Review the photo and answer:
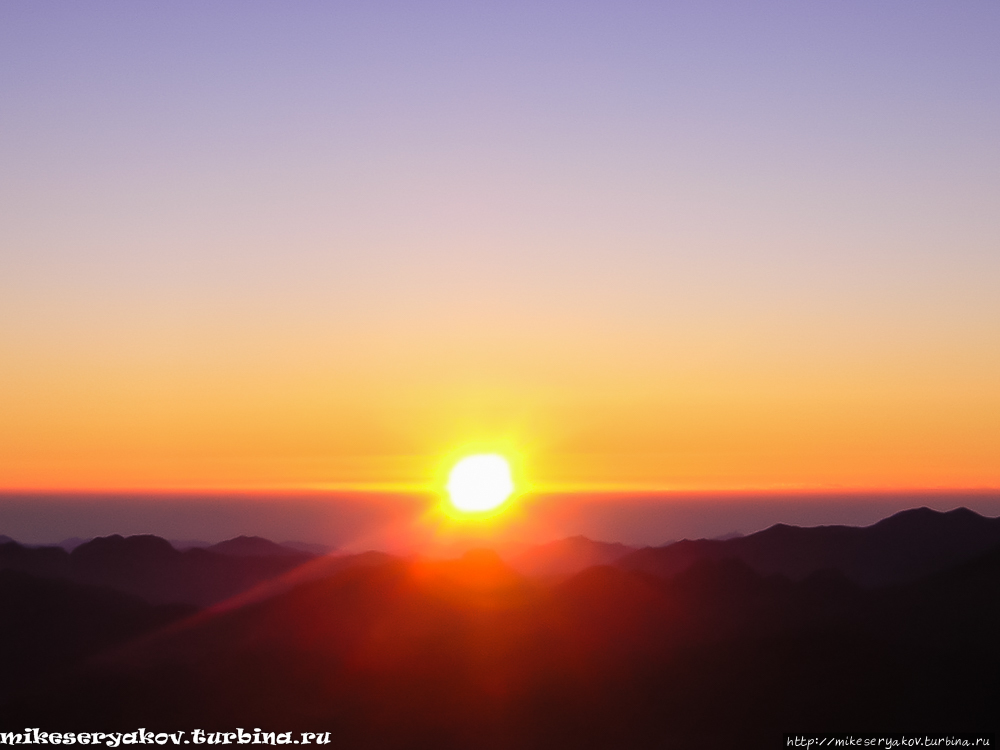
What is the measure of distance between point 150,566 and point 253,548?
39.7 feet

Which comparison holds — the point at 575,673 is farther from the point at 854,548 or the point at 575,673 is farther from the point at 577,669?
the point at 854,548

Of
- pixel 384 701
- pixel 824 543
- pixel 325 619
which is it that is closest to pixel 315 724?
pixel 384 701

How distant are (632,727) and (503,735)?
5.66 metres

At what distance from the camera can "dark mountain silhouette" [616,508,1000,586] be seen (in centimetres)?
8894

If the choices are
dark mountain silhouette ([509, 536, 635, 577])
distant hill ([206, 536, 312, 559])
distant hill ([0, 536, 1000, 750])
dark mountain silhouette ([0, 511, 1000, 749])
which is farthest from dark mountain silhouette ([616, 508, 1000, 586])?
distant hill ([206, 536, 312, 559])

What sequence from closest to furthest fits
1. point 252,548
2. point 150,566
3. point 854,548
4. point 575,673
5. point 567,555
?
point 575,673 → point 854,548 → point 150,566 → point 252,548 → point 567,555

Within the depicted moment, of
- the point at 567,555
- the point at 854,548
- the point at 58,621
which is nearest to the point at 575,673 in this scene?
the point at 58,621

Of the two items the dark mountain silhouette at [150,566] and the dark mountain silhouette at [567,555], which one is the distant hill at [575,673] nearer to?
the dark mountain silhouette at [150,566]

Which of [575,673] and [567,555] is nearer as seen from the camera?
[575,673]

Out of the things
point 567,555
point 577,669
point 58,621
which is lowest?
point 577,669

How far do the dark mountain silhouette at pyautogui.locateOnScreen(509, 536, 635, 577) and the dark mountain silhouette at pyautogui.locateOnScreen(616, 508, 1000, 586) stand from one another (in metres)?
14.7

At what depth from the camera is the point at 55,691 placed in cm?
5059

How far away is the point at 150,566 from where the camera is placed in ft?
318

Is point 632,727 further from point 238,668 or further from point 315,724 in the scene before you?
point 238,668
